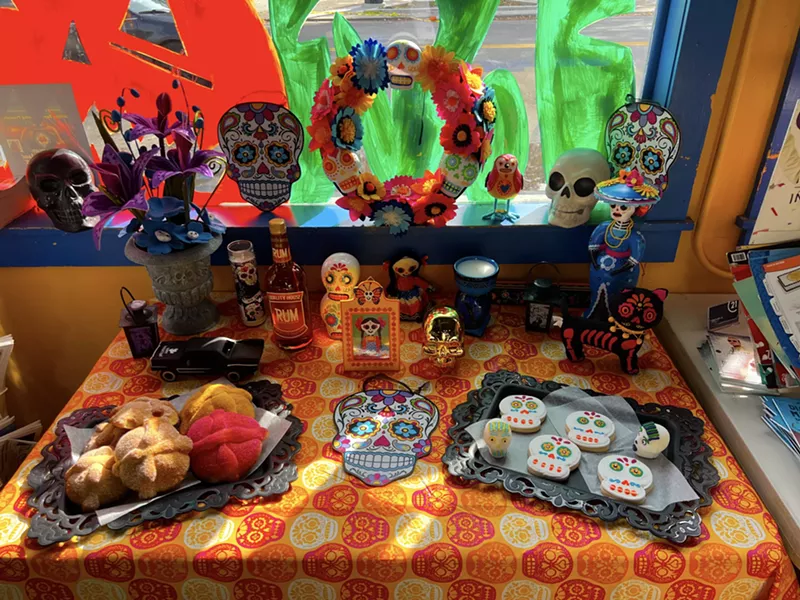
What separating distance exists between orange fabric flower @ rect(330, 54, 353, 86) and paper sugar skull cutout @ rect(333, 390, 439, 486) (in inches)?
24.6

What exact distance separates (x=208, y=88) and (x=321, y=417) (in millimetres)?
771

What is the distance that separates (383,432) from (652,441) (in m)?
0.45

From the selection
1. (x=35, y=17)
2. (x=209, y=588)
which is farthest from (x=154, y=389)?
(x=35, y=17)

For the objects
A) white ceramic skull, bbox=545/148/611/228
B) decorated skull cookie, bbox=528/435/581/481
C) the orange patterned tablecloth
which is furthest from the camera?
white ceramic skull, bbox=545/148/611/228

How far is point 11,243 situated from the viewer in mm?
1439

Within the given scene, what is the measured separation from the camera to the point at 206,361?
123 cm

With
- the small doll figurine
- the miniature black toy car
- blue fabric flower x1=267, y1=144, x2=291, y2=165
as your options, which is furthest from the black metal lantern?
the small doll figurine

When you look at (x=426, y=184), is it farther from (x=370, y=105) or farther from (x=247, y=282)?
(x=247, y=282)

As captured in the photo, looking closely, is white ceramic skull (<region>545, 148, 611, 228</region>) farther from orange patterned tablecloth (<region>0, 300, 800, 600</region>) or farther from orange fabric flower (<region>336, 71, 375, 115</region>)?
orange patterned tablecloth (<region>0, 300, 800, 600</region>)

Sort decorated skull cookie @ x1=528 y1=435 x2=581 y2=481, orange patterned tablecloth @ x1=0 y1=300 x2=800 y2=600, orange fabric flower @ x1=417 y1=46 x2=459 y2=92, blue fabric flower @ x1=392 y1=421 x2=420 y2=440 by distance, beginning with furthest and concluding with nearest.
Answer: orange fabric flower @ x1=417 y1=46 x2=459 y2=92 → blue fabric flower @ x1=392 y1=421 x2=420 y2=440 → decorated skull cookie @ x1=528 y1=435 x2=581 y2=481 → orange patterned tablecloth @ x1=0 y1=300 x2=800 y2=600

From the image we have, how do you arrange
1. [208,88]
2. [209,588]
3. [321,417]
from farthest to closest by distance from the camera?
[208,88], [321,417], [209,588]

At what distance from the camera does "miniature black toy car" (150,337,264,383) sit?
1218 mm

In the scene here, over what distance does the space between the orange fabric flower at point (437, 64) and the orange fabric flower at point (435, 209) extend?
9.5 inches

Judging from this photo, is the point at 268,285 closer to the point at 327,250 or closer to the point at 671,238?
the point at 327,250
